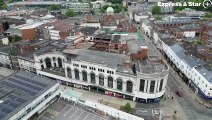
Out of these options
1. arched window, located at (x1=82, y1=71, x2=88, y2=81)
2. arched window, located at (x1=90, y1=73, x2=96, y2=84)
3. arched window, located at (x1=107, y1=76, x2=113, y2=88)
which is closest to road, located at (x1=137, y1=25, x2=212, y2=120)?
arched window, located at (x1=107, y1=76, x2=113, y2=88)

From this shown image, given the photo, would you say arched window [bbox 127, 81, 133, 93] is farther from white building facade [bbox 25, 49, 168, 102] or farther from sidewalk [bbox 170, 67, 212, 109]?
sidewalk [bbox 170, 67, 212, 109]

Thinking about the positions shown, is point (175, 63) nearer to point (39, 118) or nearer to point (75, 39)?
point (75, 39)

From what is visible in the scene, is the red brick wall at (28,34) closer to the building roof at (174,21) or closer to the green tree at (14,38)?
the green tree at (14,38)

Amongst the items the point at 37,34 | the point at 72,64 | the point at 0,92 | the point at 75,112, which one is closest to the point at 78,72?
the point at 72,64

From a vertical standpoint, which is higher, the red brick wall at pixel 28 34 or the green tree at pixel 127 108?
the red brick wall at pixel 28 34

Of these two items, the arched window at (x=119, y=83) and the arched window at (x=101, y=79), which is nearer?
the arched window at (x=119, y=83)

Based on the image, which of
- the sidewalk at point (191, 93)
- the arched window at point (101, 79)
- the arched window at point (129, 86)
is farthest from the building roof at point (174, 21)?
the arched window at point (129, 86)

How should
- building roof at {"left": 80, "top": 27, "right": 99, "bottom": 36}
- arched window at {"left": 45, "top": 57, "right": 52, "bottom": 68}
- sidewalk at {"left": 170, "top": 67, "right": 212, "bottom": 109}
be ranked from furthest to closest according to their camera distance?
building roof at {"left": 80, "top": 27, "right": 99, "bottom": 36} → arched window at {"left": 45, "top": 57, "right": 52, "bottom": 68} → sidewalk at {"left": 170, "top": 67, "right": 212, "bottom": 109}

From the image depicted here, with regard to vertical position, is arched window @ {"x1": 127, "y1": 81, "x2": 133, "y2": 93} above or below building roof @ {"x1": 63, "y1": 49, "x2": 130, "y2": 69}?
below
